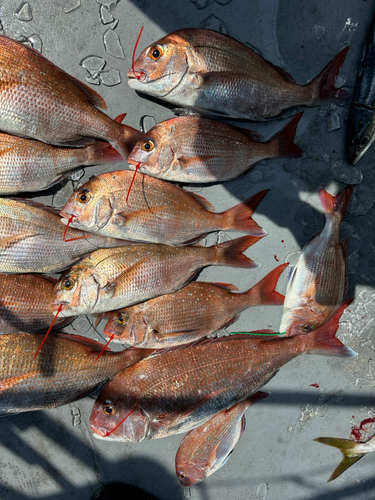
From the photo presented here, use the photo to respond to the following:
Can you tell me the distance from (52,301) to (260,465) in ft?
6.46

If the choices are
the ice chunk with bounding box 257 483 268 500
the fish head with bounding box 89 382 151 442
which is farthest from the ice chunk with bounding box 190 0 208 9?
the ice chunk with bounding box 257 483 268 500

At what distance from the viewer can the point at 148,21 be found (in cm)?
230

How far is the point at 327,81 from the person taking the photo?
7.29ft

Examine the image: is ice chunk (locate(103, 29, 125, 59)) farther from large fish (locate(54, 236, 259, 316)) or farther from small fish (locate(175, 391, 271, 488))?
small fish (locate(175, 391, 271, 488))

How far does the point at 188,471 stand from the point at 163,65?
2547 mm

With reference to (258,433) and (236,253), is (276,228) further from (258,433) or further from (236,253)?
(258,433)

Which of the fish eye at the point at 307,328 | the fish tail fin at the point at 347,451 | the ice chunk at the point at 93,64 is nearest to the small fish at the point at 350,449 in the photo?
the fish tail fin at the point at 347,451

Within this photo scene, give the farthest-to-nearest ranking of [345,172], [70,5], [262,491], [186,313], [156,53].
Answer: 1. [262,491]
2. [345,172]
3. [70,5]
4. [186,313]
5. [156,53]

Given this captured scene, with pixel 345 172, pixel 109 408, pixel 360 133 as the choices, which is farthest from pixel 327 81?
pixel 109 408

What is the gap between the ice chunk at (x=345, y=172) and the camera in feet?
7.86

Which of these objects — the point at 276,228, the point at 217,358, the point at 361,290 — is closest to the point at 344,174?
the point at 276,228

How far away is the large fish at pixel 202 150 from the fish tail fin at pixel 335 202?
35cm

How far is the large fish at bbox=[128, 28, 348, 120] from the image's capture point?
1.97m

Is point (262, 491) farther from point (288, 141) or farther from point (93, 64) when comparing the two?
point (93, 64)
